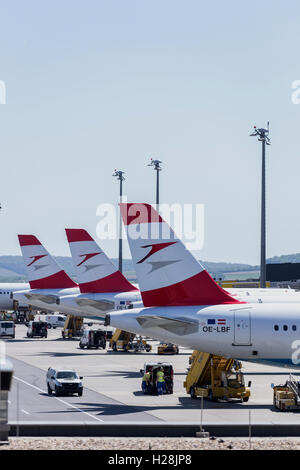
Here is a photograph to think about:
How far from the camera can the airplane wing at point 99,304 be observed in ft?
289

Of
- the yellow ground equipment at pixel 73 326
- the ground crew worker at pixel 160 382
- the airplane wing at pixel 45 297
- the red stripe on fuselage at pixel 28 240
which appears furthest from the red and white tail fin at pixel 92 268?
the ground crew worker at pixel 160 382

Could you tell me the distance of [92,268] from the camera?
299 ft

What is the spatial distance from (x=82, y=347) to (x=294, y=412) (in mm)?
50666

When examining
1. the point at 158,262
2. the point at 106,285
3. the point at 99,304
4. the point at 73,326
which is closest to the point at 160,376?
the point at 158,262

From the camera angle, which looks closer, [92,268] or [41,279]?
[92,268]

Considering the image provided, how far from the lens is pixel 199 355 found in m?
53.2

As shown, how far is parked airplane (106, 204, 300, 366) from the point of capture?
4966 cm

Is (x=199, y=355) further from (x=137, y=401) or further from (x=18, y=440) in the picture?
(x=18, y=440)

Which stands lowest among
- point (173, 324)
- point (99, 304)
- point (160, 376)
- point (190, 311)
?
point (160, 376)

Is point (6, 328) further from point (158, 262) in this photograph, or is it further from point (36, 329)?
point (158, 262)

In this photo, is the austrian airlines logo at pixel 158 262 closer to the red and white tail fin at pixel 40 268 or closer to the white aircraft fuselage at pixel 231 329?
the white aircraft fuselage at pixel 231 329

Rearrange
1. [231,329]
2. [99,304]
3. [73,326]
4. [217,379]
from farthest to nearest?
[73,326] → [99,304] → [217,379] → [231,329]

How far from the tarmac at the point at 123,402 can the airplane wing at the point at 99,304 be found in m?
5.81

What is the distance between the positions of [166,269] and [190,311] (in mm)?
3030
